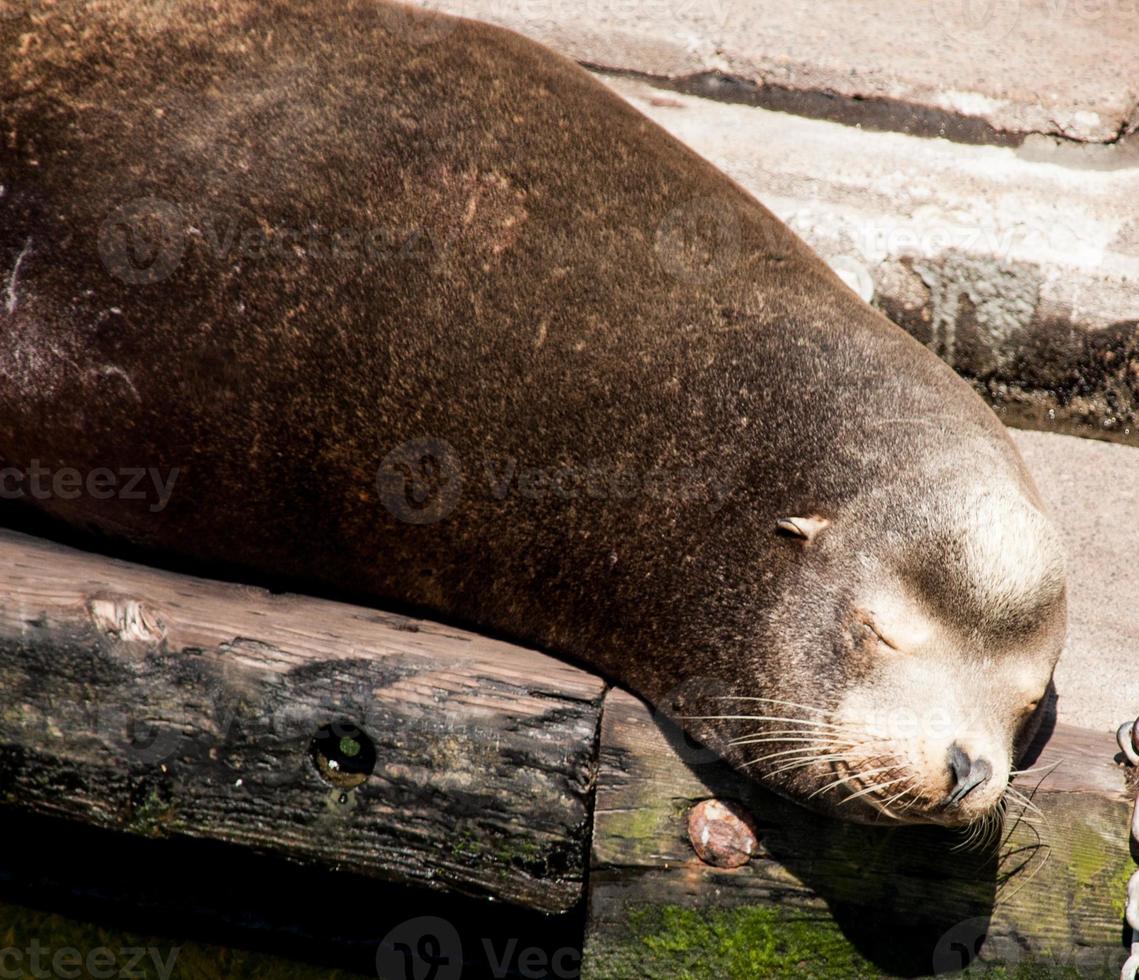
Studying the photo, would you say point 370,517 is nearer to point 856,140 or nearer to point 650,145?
point 650,145

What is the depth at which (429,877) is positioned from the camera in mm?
3035

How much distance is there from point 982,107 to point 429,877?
11.7 feet

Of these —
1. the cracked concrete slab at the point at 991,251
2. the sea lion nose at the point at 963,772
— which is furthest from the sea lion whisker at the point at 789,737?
the cracked concrete slab at the point at 991,251

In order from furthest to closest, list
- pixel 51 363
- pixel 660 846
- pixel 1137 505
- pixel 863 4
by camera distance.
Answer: pixel 863 4 → pixel 1137 505 → pixel 51 363 → pixel 660 846

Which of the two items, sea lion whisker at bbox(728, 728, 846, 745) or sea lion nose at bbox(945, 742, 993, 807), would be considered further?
sea lion whisker at bbox(728, 728, 846, 745)

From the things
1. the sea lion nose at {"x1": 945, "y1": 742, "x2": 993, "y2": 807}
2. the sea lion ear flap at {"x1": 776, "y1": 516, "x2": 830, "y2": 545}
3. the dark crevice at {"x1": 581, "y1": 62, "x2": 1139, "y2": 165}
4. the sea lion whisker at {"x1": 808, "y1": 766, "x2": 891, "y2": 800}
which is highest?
the dark crevice at {"x1": 581, "y1": 62, "x2": 1139, "y2": 165}

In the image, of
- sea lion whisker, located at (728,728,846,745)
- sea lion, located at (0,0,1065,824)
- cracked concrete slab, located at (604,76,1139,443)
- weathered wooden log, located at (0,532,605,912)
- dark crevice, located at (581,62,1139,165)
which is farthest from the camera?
dark crevice, located at (581,62,1139,165)

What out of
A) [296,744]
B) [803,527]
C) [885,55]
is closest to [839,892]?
[803,527]

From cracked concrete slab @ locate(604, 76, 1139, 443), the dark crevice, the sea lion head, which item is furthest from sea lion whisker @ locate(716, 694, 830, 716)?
the dark crevice

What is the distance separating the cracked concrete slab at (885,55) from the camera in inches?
199

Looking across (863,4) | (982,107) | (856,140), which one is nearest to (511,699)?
(856,140)

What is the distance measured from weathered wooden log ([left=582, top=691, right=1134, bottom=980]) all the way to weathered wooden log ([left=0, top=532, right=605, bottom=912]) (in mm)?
115

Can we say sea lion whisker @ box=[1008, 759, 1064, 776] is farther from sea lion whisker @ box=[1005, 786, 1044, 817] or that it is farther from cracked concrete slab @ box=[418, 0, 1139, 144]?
cracked concrete slab @ box=[418, 0, 1139, 144]

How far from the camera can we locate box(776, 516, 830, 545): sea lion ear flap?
3.17 meters
